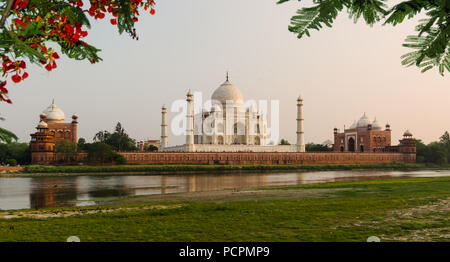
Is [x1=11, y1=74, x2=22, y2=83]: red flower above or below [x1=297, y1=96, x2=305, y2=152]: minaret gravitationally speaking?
below

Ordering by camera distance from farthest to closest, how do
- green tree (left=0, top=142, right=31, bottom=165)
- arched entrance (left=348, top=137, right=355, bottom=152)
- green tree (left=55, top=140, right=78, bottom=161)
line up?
arched entrance (left=348, top=137, right=355, bottom=152), green tree (left=0, top=142, right=31, bottom=165), green tree (left=55, top=140, right=78, bottom=161)

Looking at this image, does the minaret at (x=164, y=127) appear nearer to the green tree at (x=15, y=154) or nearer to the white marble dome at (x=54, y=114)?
the white marble dome at (x=54, y=114)

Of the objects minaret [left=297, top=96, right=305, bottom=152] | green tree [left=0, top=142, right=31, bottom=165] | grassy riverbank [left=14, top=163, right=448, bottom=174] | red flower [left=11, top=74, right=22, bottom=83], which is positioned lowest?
grassy riverbank [left=14, top=163, right=448, bottom=174]

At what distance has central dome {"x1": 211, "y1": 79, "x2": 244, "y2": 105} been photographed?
159 feet

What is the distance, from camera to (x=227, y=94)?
48812 millimetres

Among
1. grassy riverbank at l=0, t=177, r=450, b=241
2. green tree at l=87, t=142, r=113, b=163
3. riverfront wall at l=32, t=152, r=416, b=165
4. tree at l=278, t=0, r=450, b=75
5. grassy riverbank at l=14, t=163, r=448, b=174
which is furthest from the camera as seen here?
riverfront wall at l=32, t=152, r=416, b=165

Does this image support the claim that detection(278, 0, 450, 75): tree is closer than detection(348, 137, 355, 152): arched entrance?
Yes

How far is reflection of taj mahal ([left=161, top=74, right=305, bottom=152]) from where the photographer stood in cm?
4588

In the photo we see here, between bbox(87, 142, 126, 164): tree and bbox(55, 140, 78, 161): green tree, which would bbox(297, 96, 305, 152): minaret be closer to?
bbox(87, 142, 126, 164): tree

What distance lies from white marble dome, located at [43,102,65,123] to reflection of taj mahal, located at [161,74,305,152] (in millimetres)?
11266

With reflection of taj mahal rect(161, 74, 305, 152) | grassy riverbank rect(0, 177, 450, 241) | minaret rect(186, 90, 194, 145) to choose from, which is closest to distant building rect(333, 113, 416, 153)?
reflection of taj mahal rect(161, 74, 305, 152)

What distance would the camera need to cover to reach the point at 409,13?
1.42m

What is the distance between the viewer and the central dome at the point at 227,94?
159ft

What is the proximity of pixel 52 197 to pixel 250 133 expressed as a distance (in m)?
35.0
